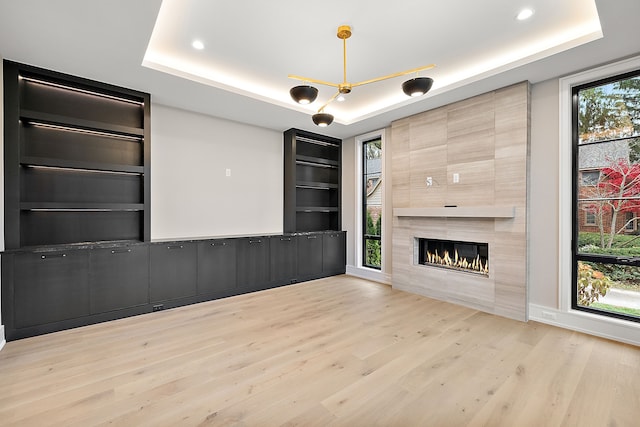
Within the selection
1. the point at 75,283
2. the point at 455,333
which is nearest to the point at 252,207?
the point at 75,283

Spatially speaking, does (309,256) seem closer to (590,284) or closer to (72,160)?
(72,160)

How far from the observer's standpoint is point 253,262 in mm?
4766

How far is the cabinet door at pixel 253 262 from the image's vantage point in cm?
464

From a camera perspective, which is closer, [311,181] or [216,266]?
[216,266]

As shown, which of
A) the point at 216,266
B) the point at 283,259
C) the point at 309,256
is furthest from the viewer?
the point at 309,256

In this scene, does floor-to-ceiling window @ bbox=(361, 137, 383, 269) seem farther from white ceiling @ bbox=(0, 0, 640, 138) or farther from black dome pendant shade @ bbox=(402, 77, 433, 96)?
black dome pendant shade @ bbox=(402, 77, 433, 96)


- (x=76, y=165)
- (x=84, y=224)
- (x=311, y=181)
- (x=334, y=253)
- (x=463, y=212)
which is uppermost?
(x=311, y=181)

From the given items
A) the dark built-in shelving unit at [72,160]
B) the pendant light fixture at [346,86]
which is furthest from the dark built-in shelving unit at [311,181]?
the pendant light fixture at [346,86]

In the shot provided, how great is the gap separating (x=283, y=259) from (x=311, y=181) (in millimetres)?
1869

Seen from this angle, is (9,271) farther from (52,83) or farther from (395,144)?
(395,144)

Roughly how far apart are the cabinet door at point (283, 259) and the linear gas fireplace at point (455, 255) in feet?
7.24

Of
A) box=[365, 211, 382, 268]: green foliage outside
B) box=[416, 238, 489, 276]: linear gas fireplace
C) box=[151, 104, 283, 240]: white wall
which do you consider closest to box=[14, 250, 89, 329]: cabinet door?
box=[151, 104, 283, 240]: white wall

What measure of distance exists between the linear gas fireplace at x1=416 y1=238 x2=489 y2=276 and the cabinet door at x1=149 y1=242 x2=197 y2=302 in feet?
11.8

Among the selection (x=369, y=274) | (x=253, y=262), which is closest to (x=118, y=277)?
(x=253, y=262)
